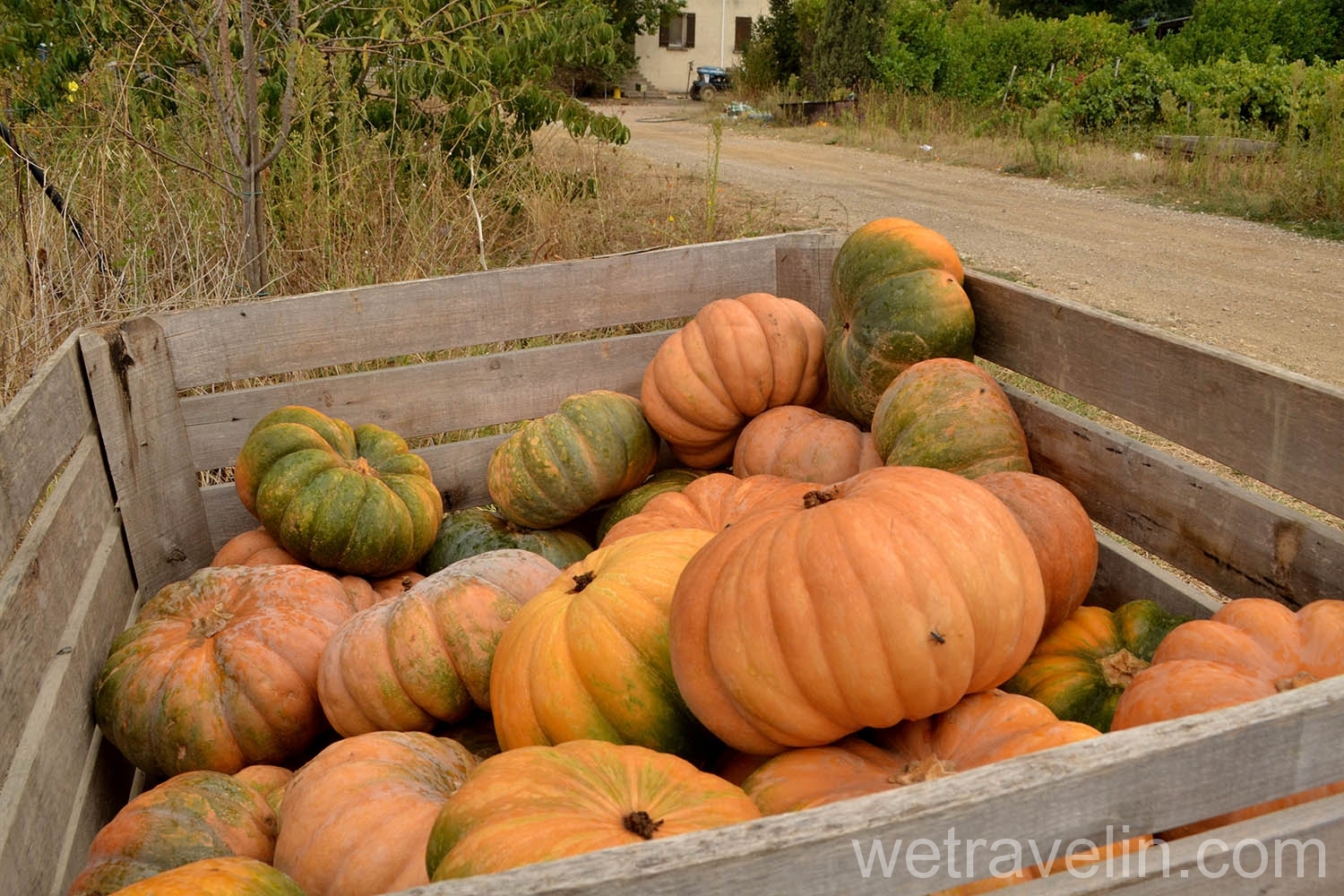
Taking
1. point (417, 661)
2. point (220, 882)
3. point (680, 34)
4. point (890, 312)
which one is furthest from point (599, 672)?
point (680, 34)

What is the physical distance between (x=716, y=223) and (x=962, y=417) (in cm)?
548

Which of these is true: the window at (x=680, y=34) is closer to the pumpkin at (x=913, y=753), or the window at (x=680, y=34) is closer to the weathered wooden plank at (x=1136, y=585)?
the weathered wooden plank at (x=1136, y=585)

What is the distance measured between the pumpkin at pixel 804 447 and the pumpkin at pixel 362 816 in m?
1.38

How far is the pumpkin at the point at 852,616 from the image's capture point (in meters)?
1.67

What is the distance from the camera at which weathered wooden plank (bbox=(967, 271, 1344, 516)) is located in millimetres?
2154

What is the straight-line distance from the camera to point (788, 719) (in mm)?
1725

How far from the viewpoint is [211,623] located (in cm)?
257

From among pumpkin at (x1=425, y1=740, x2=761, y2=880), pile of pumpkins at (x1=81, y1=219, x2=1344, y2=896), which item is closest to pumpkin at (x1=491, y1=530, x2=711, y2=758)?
pile of pumpkins at (x1=81, y1=219, x2=1344, y2=896)

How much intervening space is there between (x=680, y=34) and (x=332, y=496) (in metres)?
39.4

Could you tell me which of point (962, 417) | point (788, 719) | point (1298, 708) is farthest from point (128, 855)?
point (962, 417)

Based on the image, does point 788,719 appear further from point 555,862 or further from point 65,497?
point 65,497

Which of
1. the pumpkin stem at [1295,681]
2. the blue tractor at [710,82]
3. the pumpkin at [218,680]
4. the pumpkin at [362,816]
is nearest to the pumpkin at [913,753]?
the pumpkin stem at [1295,681]

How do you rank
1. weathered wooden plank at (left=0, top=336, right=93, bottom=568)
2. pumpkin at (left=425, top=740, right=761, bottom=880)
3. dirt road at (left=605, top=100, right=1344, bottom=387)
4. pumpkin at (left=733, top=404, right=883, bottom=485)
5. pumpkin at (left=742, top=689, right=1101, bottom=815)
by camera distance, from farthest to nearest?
1. dirt road at (left=605, top=100, right=1344, bottom=387)
2. pumpkin at (left=733, top=404, right=883, bottom=485)
3. weathered wooden plank at (left=0, top=336, right=93, bottom=568)
4. pumpkin at (left=742, top=689, right=1101, bottom=815)
5. pumpkin at (left=425, top=740, right=761, bottom=880)
